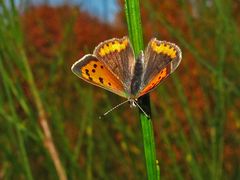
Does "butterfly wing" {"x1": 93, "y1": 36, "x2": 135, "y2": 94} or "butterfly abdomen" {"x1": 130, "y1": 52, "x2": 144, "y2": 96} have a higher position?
"butterfly wing" {"x1": 93, "y1": 36, "x2": 135, "y2": 94}

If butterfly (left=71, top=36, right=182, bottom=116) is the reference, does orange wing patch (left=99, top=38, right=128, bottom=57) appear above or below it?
above

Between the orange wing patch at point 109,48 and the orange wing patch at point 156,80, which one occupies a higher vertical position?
the orange wing patch at point 109,48

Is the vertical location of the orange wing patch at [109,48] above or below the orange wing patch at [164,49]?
above

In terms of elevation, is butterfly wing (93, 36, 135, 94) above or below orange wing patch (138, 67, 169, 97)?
above

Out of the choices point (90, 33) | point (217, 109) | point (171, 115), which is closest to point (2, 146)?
point (171, 115)

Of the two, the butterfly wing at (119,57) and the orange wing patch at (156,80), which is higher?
the butterfly wing at (119,57)
